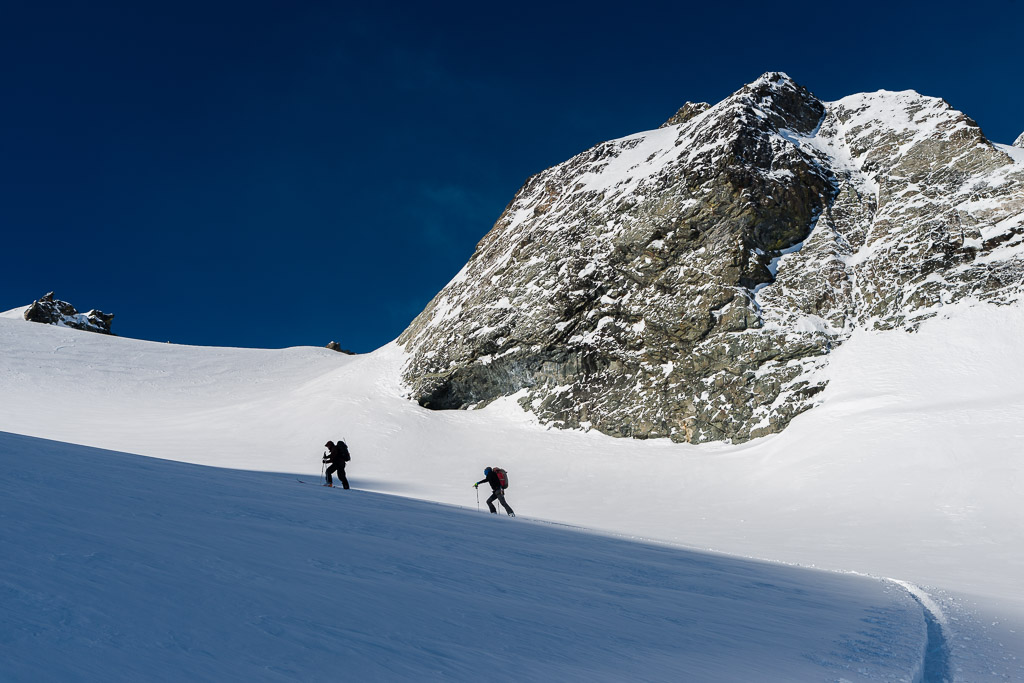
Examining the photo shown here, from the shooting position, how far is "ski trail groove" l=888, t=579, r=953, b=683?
4.61 meters

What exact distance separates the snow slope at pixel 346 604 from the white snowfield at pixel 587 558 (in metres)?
0.03

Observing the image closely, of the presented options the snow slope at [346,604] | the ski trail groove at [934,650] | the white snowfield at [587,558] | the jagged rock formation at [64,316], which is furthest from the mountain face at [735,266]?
the jagged rock formation at [64,316]

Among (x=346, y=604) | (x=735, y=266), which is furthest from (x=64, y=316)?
(x=346, y=604)

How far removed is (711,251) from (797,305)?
221 inches

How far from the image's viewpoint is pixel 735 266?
3116 centimetres

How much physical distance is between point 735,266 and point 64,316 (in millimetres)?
77049

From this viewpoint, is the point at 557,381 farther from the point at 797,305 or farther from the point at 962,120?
the point at 962,120

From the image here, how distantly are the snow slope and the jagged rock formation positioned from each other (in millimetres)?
69714

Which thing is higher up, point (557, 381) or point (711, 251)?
point (711, 251)

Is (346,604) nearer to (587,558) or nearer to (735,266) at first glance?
(587,558)

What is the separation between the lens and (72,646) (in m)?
2.76

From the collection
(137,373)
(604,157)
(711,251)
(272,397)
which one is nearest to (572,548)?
(711,251)

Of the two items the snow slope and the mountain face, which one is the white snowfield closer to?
the snow slope

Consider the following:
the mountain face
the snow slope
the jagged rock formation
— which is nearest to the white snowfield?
the snow slope
